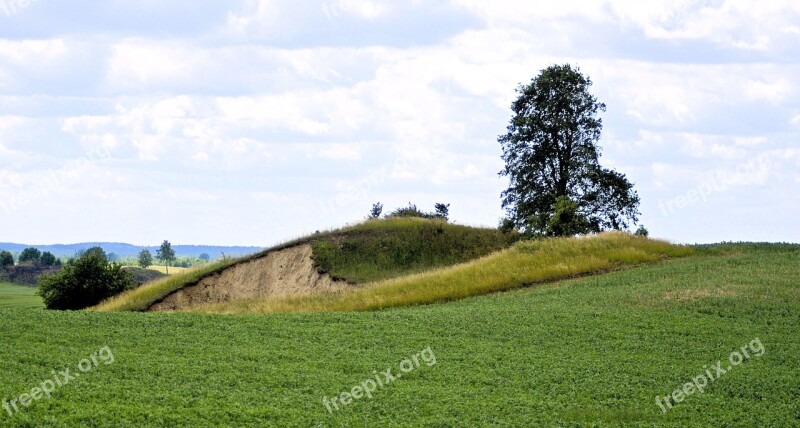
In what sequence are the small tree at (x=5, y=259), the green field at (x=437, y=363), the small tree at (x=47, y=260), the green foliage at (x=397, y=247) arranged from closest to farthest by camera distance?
the green field at (x=437, y=363)
the green foliage at (x=397, y=247)
the small tree at (x=5, y=259)
the small tree at (x=47, y=260)

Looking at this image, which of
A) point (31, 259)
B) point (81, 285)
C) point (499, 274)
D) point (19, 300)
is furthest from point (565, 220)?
point (31, 259)

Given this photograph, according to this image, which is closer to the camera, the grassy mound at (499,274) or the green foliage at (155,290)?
the grassy mound at (499,274)

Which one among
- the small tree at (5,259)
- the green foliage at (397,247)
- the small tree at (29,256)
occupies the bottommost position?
the green foliage at (397,247)

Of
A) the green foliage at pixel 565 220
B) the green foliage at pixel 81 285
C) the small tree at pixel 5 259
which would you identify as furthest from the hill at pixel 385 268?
the small tree at pixel 5 259

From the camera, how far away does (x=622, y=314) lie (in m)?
26.4

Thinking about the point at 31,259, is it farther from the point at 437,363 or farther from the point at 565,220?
the point at 437,363

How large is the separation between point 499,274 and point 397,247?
650 inches

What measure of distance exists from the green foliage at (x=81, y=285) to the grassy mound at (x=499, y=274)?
1847 cm

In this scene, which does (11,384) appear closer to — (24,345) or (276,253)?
(24,345)

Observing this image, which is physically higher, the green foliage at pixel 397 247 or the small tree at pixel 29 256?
the small tree at pixel 29 256

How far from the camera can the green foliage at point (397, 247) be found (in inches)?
1996

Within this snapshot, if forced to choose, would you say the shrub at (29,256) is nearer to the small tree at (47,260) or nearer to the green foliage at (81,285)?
the small tree at (47,260)

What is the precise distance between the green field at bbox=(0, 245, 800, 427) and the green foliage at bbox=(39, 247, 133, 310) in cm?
3225

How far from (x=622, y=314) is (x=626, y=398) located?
9.53m
